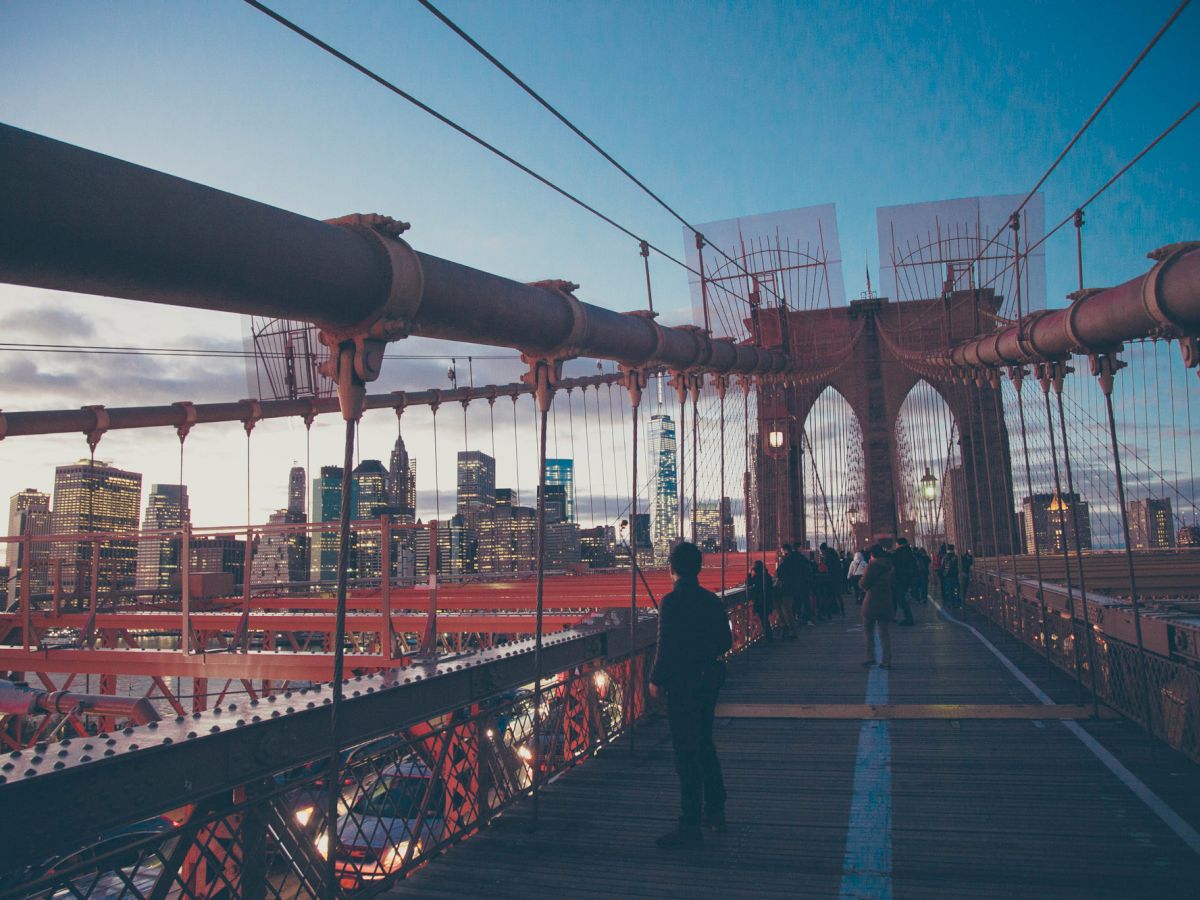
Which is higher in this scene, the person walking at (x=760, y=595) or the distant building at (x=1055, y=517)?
the distant building at (x=1055, y=517)

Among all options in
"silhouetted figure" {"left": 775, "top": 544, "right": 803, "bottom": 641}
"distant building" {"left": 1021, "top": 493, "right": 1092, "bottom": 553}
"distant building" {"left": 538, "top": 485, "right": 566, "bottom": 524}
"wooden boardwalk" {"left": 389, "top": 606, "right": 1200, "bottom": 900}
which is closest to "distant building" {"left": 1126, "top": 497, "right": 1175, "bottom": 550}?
"distant building" {"left": 1021, "top": 493, "right": 1092, "bottom": 553}

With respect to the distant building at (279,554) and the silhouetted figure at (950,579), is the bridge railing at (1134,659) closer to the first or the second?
the distant building at (279,554)

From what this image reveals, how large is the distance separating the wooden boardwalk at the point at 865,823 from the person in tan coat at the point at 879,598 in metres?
2.70

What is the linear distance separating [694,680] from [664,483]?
47236 millimetres

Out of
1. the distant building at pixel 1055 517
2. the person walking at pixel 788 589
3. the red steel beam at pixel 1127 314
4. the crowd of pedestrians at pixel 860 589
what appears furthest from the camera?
the person walking at pixel 788 589

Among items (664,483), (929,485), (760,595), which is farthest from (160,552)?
(664,483)

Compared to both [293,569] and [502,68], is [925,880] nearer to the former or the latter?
[502,68]

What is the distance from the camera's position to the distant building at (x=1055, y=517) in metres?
8.09

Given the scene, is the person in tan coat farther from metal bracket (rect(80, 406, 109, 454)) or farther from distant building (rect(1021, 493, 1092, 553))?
metal bracket (rect(80, 406, 109, 454))

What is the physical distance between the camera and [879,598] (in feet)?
33.4

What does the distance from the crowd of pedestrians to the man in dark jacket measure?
5818 mm

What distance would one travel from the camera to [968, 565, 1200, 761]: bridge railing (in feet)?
18.3

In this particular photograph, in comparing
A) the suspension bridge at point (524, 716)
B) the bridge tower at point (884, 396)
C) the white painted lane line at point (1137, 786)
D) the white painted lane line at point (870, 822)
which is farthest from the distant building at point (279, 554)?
the bridge tower at point (884, 396)

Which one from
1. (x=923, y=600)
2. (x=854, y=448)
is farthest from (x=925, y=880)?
(x=854, y=448)
